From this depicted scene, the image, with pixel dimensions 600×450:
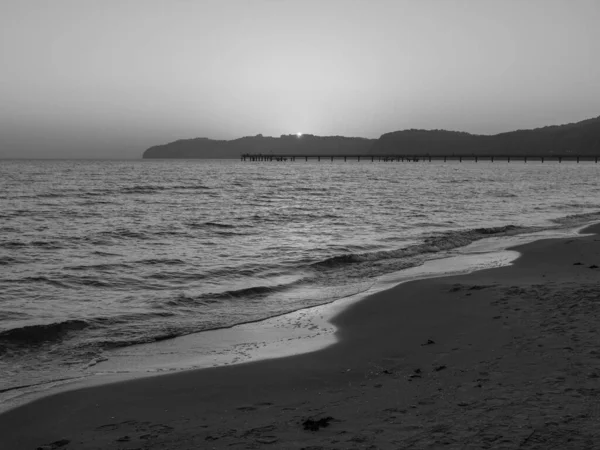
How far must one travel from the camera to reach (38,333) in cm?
923

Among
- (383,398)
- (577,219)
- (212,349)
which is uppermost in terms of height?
(383,398)

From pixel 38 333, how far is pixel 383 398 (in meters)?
6.34

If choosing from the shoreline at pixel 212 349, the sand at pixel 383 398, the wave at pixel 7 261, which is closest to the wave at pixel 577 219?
the shoreline at pixel 212 349

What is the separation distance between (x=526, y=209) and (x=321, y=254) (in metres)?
20.9

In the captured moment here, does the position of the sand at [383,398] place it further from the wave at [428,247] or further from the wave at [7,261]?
the wave at [7,261]

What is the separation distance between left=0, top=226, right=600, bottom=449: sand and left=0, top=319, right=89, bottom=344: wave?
9.52 ft

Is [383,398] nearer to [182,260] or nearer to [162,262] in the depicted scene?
[162,262]

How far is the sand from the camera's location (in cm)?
479

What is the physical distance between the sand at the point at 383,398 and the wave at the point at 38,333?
2901 millimetres

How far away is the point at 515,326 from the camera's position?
812cm

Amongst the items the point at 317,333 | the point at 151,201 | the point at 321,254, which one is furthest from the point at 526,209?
the point at 317,333

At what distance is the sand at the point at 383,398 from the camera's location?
15.7 ft

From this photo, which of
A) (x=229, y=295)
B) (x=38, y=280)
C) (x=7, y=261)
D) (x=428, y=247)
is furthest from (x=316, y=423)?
(x=428, y=247)

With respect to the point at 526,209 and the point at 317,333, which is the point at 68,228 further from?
the point at 526,209
